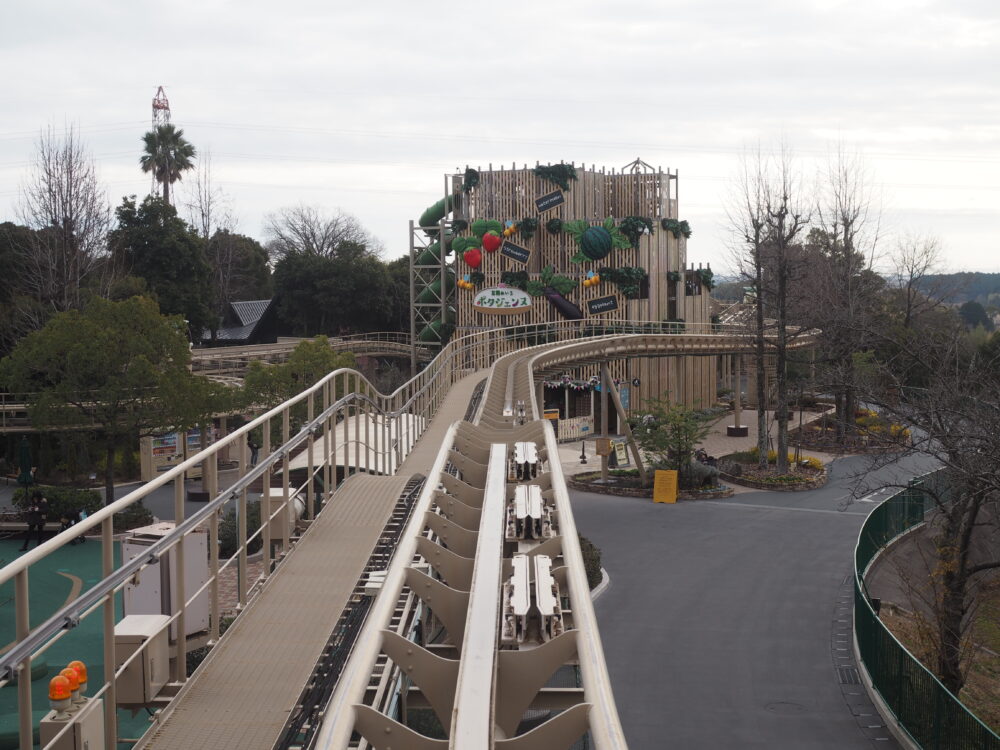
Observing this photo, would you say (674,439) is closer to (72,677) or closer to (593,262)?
(593,262)

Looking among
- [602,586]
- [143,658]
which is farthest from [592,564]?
[143,658]

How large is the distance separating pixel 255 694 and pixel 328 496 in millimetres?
3818

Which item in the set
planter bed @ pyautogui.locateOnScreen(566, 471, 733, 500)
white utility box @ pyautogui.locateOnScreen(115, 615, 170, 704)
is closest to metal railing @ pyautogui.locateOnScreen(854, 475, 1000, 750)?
white utility box @ pyautogui.locateOnScreen(115, 615, 170, 704)

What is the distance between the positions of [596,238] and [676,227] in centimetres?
426

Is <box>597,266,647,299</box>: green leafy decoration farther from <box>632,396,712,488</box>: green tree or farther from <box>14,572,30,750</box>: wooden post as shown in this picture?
<box>14,572,30,750</box>: wooden post

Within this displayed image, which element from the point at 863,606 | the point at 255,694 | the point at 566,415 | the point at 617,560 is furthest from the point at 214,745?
the point at 566,415

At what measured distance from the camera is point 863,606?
13727 millimetres

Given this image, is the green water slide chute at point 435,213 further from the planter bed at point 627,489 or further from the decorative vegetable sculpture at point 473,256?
the planter bed at point 627,489

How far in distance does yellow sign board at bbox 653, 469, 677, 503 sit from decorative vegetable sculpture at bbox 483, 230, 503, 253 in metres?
17.1

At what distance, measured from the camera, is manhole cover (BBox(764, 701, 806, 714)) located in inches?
476

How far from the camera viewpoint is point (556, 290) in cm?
3966

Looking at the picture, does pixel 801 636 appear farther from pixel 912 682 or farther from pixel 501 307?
pixel 501 307

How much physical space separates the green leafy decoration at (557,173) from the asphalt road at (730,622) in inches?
721

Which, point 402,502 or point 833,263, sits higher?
point 833,263
